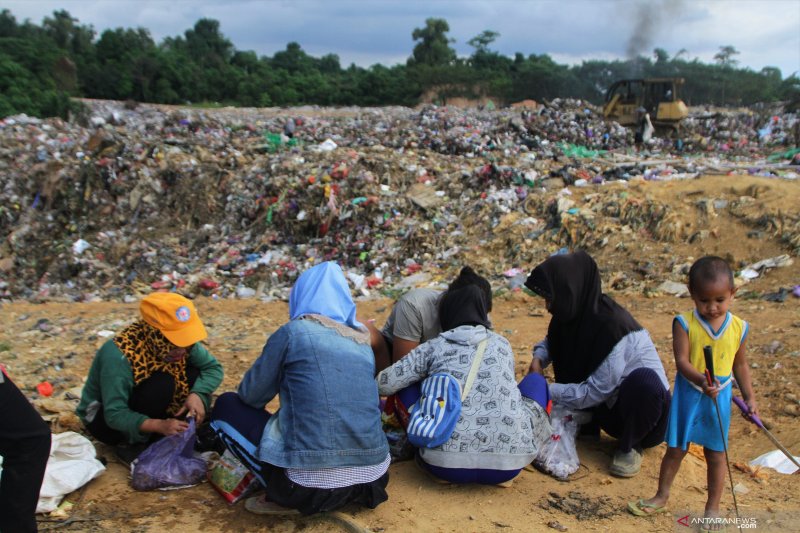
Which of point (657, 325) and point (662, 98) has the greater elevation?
point (662, 98)

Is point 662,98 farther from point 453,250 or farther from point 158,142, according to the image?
point 158,142

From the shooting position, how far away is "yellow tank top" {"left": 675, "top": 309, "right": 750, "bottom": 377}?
2320mm

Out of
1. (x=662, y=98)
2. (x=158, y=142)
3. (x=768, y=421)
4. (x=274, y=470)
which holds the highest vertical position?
(x=662, y=98)

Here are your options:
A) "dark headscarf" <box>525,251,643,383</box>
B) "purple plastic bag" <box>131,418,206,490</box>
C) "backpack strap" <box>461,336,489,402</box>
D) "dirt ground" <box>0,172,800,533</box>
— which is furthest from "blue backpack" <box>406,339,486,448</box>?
"purple plastic bag" <box>131,418,206,490</box>

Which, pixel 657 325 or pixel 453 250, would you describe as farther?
pixel 453 250

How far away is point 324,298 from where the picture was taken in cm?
242

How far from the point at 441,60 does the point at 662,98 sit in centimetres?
2878

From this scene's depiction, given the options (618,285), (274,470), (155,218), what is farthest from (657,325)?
(155,218)

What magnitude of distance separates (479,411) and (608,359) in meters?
0.74

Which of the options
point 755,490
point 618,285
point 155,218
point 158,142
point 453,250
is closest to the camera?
point 755,490

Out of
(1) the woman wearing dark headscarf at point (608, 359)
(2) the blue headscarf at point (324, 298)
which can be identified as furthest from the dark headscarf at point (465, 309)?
(2) the blue headscarf at point (324, 298)

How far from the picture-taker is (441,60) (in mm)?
42750

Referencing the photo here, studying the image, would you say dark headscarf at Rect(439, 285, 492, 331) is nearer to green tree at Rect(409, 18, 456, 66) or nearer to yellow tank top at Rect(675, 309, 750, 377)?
yellow tank top at Rect(675, 309, 750, 377)

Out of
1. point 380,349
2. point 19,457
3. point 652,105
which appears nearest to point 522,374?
point 380,349
